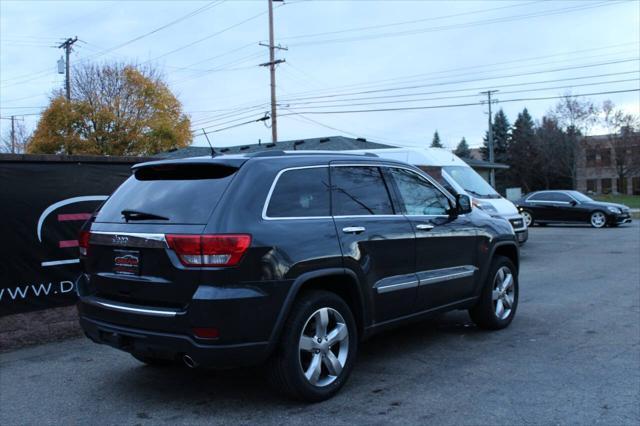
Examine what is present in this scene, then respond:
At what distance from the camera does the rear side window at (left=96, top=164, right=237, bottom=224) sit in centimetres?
415

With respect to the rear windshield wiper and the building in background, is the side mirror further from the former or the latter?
the building in background

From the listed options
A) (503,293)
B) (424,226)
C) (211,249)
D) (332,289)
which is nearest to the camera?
(211,249)

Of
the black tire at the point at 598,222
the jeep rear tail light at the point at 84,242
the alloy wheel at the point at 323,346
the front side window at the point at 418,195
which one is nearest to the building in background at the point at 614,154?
the black tire at the point at 598,222

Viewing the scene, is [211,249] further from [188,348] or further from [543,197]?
[543,197]

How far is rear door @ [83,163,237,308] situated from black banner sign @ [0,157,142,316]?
8.23 ft

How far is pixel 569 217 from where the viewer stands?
895 inches

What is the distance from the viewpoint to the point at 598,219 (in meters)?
22.5

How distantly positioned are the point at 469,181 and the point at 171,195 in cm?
1084

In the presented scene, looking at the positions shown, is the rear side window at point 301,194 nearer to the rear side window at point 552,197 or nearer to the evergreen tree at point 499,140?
the rear side window at point 552,197

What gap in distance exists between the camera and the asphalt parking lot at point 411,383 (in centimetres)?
422

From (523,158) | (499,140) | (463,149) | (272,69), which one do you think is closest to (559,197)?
(272,69)

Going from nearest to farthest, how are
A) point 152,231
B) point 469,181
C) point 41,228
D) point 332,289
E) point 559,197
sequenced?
point 152,231 → point 332,289 → point 41,228 → point 469,181 → point 559,197

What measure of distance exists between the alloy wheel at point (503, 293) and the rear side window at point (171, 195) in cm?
364

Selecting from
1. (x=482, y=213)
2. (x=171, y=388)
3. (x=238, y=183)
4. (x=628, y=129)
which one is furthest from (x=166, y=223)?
(x=628, y=129)
